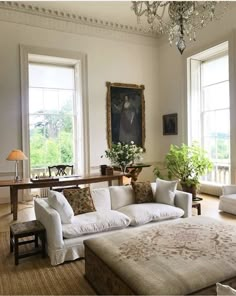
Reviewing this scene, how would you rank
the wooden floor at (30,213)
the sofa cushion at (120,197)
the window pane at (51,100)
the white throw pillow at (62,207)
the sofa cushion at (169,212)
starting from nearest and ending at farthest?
the white throw pillow at (62,207)
the sofa cushion at (169,212)
the sofa cushion at (120,197)
the wooden floor at (30,213)
the window pane at (51,100)

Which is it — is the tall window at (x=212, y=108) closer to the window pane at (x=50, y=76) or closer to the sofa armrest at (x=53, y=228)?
the window pane at (x=50, y=76)

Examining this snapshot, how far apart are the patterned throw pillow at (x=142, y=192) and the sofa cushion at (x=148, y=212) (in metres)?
0.15

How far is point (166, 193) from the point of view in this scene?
169 inches

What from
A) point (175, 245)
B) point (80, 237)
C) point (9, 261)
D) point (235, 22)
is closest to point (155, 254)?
point (175, 245)

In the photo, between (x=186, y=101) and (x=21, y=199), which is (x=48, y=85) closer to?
(x=21, y=199)

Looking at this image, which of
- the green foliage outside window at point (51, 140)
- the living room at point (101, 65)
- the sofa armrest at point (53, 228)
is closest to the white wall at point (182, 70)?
the living room at point (101, 65)

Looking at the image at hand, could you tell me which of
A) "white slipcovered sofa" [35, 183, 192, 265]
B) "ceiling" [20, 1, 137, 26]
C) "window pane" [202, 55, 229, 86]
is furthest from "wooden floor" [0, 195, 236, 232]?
"ceiling" [20, 1, 137, 26]

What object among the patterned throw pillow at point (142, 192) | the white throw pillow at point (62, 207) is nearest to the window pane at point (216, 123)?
the patterned throw pillow at point (142, 192)

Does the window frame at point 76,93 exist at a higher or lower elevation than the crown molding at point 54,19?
lower

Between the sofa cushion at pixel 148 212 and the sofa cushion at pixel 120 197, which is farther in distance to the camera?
the sofa cushion at pixel 120 197

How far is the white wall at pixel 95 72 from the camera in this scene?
6543mm

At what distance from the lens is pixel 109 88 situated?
779cm

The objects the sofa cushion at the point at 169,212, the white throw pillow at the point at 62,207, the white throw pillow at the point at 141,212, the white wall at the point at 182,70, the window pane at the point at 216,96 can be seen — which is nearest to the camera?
the white throw pillow at the point at 62,207

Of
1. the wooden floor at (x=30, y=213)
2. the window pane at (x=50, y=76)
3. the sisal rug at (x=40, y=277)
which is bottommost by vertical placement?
the sisal rug at (x=40, y=277)
